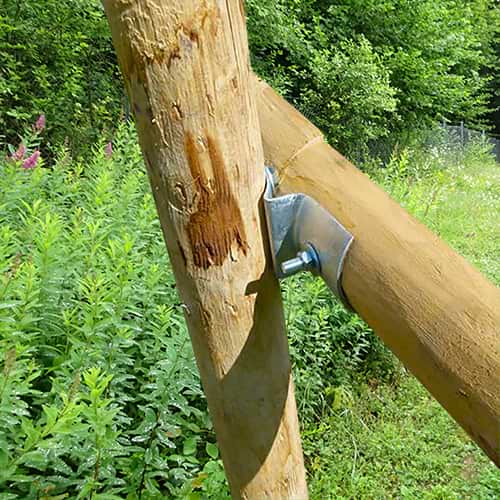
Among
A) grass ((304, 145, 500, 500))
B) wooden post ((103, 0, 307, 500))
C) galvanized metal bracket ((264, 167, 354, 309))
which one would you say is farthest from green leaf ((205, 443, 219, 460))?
galvanized metal bracket ((264, 167, 354, 309))

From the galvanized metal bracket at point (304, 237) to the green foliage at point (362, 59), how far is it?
6.47 meters

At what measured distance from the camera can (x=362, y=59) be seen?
7492 mm

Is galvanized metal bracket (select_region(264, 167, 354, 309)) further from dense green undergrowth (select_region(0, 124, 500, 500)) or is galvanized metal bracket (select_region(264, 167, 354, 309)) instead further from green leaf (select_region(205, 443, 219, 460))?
green leaf (select_region(205, 443, 219, 460))

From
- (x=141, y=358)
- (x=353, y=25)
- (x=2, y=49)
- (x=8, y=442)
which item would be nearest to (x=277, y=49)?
(x=353, y=25)

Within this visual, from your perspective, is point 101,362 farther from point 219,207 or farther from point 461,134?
point 461,134

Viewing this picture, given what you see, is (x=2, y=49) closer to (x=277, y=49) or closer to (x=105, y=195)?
(x=105, y=195)

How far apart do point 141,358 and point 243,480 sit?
99cm

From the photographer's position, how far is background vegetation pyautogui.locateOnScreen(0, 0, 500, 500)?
1.29 m

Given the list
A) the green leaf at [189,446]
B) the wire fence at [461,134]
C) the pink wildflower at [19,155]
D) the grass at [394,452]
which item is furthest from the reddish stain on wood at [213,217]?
the wire fence at [461,134]

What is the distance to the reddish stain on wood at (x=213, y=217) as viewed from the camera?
0.70 meters

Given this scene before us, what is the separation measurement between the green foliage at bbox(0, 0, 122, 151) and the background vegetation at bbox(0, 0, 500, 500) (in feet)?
0.06

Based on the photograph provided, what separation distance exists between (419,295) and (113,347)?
1228 mm

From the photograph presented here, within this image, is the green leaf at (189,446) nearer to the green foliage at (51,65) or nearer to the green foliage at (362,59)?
the green foliage at (51,65)

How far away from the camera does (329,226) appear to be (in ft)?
2.26
